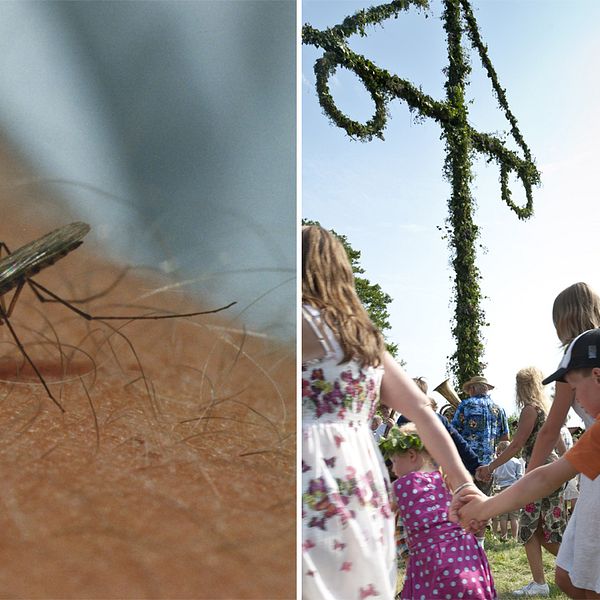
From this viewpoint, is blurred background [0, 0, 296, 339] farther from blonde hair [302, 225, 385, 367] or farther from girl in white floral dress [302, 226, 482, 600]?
girl in white floral dress [302, 226, 482, 600]

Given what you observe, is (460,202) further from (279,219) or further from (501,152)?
(279,219)

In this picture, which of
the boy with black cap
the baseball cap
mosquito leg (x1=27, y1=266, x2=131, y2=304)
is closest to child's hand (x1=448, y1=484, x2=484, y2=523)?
the boy with black cap

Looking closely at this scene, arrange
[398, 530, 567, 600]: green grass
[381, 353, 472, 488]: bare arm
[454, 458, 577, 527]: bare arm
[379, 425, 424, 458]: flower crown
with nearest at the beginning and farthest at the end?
[454, 458, 577, 527]: bare arm, [381, 353, 472, 488]: bare arm, [379, 425, 424, 458]: flower crown, [398, 530, 567, 600]: green grass

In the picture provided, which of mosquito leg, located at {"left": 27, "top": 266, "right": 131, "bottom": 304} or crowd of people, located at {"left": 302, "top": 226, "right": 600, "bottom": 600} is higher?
mosquito leg, located at {"left": 27, "top": 266, "right": 131, "bottom": 304}

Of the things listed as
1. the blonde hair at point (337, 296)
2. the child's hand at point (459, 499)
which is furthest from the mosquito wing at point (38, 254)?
the child's hand at point (459, 499)

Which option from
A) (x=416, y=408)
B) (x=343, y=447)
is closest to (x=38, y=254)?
(x=343, y=447)

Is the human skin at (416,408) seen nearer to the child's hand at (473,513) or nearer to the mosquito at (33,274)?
the child's hand at (473,513)

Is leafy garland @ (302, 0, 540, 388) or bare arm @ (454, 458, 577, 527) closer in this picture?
bare arm @ (454, 458, 577, 527)

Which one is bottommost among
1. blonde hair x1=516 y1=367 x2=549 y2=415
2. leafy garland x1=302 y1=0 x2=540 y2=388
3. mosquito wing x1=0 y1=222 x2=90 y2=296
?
blonde hair x1=516 y1=367 x2=549 y2=415
